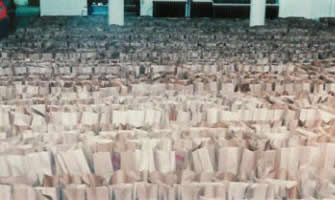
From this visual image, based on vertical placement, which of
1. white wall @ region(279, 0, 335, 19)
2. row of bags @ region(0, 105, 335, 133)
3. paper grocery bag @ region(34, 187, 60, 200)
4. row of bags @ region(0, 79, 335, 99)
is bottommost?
paper grocery bag @ region(34, 187, 60, 200)

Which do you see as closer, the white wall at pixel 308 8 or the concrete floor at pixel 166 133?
the concrete floor at pixel 166 133

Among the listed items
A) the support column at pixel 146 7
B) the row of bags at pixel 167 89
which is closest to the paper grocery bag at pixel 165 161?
the row of bags at pixel 167 89

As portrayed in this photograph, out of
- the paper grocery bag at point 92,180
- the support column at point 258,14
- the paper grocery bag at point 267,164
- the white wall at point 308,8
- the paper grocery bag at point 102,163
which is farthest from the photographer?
the white wall at point 308,8

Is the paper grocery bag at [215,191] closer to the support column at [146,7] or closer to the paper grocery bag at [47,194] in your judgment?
the paper grocery bag at [47,194]

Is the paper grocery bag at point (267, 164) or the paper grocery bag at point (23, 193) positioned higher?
the paper grocery bag at point (267, 164)

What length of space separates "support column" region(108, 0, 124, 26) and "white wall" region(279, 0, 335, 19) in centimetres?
743

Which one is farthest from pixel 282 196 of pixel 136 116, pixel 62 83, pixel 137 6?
pixel 137 6

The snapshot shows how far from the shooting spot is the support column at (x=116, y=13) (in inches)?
585

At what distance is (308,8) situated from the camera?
63.0ft

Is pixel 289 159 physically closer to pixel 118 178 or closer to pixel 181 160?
pixel 181 160

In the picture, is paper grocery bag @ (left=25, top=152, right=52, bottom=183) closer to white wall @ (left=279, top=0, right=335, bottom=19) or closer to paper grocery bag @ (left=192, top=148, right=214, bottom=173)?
paper grocery bag @ (left=192, top=148, right=214, bottom=173)

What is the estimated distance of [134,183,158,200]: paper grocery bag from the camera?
7.32ft

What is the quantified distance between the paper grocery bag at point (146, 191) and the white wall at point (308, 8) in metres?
16.8

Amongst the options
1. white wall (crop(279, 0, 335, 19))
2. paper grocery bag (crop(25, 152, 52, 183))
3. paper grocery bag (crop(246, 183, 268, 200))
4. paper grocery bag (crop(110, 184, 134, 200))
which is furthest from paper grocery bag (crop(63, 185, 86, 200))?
white wall (crop(279, 0, 335, 19))
